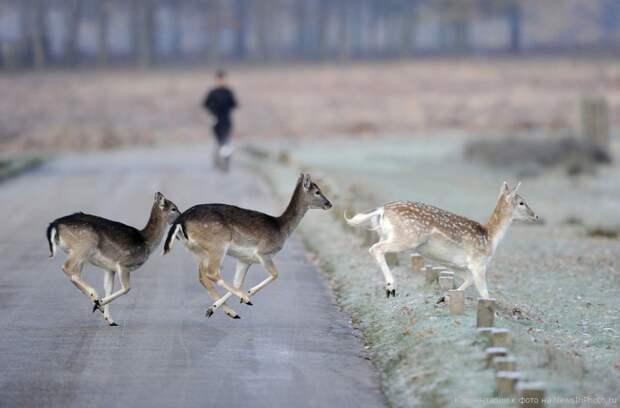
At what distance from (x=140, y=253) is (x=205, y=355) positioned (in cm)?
205

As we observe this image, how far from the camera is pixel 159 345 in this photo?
12891 mm

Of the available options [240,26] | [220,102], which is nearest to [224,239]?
[220,102]

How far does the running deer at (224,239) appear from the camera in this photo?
1380 centimetres

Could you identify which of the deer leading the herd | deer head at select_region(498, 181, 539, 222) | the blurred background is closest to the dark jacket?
the deer leading the herd

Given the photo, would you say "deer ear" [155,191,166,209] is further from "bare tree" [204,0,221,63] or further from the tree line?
"bare tree" [204,0,221,63]

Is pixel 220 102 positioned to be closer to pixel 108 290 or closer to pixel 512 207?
pixel 512 207

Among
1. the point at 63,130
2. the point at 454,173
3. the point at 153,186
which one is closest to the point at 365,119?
the point at 63,130

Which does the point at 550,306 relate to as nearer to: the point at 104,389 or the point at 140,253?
the point at 140,253

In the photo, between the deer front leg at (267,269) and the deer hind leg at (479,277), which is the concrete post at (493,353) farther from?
the deer front leg at (267,269)

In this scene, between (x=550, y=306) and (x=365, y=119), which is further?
(x=365, y=119)

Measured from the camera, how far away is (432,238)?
1434cm

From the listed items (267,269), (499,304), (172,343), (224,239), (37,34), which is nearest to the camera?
(172,343)

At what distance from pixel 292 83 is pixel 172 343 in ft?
219

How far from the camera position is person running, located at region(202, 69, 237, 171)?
33.4 m
